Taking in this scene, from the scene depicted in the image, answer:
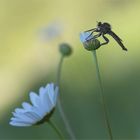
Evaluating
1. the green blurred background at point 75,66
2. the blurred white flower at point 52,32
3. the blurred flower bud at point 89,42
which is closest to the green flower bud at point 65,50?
the green blurred background at point 75,66

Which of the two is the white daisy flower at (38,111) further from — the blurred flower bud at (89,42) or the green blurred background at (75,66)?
the green blurred background at (75,66)

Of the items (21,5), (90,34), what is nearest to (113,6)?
(21,5)

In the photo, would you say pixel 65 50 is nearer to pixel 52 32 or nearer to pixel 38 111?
pixel 38 111

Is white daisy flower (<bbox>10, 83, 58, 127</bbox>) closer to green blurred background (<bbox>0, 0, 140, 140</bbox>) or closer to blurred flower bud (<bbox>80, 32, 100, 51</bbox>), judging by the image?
blurred flower bud (<bbox>80, 32, 100, 51</bbox>)

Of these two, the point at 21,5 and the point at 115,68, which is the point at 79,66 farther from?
the point at 21,5

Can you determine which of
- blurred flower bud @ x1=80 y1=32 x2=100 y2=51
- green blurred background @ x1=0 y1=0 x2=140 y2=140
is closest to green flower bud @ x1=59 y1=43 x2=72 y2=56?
green blurred background @ x1=0 y1=0 x2=140 y2=140

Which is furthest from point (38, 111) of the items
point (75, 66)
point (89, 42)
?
point (75, 66)
